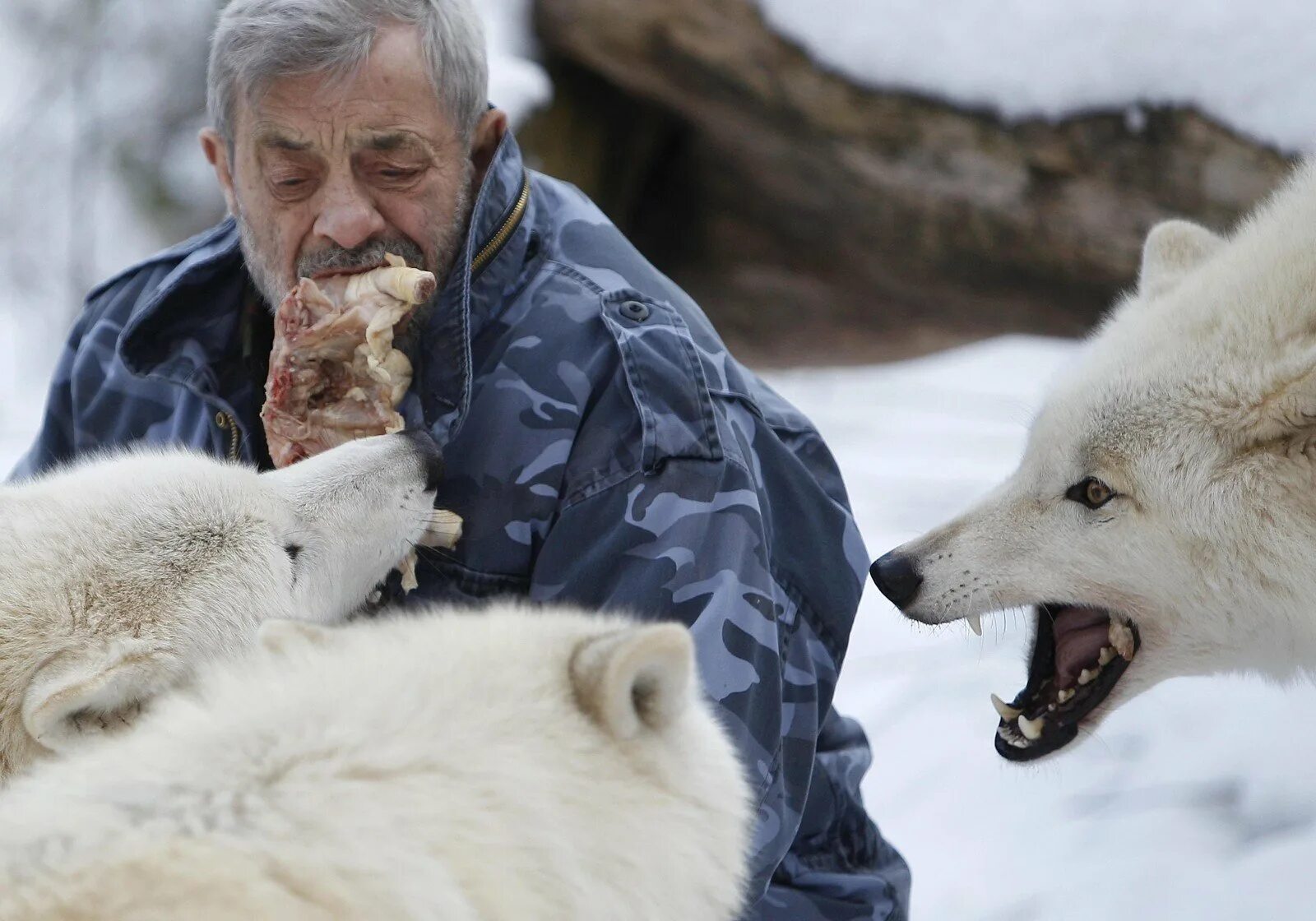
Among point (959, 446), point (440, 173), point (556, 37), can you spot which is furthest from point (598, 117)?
point (440, 173)

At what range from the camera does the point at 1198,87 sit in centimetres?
473

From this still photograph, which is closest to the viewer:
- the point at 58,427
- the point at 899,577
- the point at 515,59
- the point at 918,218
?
the point at 899,577

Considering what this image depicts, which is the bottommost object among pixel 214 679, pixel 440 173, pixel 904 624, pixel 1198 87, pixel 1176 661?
pixel 904 624

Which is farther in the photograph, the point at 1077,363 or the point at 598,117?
the point at 598,117

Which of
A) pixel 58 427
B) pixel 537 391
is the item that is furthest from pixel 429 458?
pixel 58 427

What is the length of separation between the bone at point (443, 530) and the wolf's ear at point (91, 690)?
0.51 meters

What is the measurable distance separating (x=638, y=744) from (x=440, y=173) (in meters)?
1.40

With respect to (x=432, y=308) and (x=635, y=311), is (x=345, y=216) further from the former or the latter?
(x=635, y=311)

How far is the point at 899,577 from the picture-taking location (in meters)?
2.45

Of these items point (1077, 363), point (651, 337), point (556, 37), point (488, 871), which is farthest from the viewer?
point (556, 37)

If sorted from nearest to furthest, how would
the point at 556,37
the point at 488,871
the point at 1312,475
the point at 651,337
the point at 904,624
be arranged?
the point at 488,871, the point at 1312,475, the point at 651,337, the point at 904,624, the point at 556,37

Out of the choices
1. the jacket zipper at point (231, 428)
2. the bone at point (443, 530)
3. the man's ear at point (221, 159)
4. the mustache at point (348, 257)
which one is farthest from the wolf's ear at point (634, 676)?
the man's ear at point (221, 159)

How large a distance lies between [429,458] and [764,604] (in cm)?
63

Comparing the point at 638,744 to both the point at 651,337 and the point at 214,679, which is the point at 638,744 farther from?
the point at 651,337
